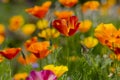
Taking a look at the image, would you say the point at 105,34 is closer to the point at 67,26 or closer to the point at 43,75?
the point at 67,26

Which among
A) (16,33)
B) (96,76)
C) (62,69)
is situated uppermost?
(62,69)

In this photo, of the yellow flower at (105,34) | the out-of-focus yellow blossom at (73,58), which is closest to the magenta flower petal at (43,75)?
the yellow flower at (105,34)

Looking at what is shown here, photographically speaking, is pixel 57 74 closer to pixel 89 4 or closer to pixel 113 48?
pixel 113 48

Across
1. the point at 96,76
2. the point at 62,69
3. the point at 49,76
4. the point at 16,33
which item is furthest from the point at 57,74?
the point at 16,33

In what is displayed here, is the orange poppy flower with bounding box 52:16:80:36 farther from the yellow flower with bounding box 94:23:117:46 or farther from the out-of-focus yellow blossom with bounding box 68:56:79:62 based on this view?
the out-of-focus yellow blossom with bounding box 68:56:79:62

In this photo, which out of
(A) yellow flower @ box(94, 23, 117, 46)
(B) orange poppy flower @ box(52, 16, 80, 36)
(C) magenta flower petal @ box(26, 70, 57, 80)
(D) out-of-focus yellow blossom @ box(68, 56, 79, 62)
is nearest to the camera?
(C) magenta flower petal @ box(26, 70, 57, 80)

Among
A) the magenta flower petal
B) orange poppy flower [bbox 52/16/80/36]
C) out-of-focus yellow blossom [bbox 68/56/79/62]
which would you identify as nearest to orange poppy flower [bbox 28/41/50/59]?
orange poppy flower [bbox 52/16/80/36]

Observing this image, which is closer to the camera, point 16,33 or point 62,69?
point 62,69

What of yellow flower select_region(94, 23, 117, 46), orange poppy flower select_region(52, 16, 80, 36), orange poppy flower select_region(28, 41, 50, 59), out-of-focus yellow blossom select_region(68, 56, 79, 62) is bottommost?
out-of-focus yellow blossom select_region(68, 56, 79, 62)

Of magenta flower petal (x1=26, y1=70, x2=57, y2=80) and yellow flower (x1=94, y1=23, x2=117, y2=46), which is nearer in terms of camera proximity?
magenta flower petal (x1=26, y1=70, x2=57, y2=80)
